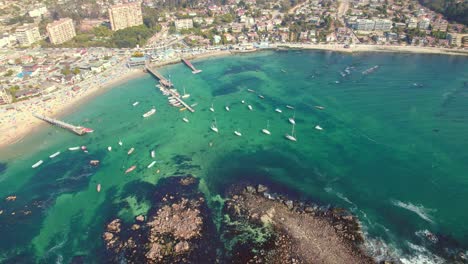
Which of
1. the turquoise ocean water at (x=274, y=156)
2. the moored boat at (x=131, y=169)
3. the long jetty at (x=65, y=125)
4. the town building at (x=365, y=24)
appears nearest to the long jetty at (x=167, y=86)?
the turquoise ocean water at (x=274, y=156)

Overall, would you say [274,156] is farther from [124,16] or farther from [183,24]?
[124,16]

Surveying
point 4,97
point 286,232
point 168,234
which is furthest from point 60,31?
point 286,232

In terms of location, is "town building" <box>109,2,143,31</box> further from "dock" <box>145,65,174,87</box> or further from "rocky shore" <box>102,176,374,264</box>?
"rocky shore" <box>102,176,374,264</box>

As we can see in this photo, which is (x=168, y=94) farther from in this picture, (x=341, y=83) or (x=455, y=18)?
(x=455, y=18)

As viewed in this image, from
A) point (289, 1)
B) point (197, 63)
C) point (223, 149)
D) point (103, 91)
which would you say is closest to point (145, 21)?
point (197, 63)

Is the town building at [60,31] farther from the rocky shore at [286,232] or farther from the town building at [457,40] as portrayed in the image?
the town building at [457,40]

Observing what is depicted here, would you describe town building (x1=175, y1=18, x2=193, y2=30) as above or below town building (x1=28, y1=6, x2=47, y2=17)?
below

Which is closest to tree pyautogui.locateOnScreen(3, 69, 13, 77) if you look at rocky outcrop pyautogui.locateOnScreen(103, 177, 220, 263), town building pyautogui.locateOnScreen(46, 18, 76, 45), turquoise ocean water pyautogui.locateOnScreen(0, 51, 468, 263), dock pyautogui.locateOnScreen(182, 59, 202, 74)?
town building pyautogui.locateOnScreen(46, 18, 76, 45)
